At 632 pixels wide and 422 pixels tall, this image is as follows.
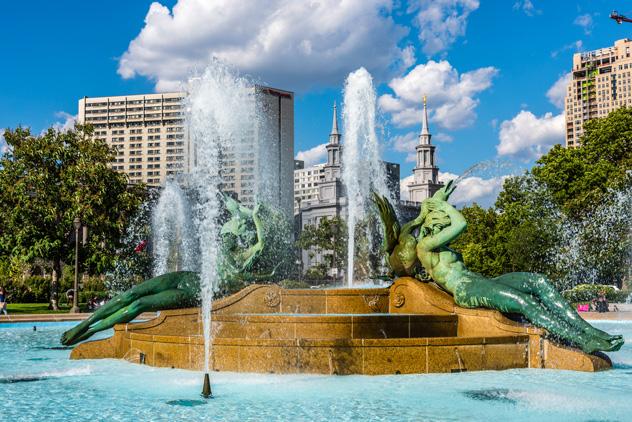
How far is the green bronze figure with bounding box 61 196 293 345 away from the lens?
1465cm

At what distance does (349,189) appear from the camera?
88.5ft

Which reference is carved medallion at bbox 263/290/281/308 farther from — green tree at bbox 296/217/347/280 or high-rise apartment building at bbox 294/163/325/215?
high-rise apartment building at bbox 294/163/325/215

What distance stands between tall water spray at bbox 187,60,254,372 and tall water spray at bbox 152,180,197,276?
285 cm

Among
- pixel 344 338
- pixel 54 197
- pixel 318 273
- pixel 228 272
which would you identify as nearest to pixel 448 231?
pixel 344 338

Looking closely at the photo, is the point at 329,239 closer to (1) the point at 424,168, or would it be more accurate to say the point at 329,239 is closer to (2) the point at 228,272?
(2) the point at 228,272

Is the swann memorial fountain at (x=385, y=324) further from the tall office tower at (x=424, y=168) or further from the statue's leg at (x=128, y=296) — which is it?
the tall office tower at (x=424, y=168)

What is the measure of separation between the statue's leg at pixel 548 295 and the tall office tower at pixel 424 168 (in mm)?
116539

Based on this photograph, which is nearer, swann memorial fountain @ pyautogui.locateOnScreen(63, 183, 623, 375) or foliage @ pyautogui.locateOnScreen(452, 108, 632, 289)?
swann memorial fountain @ pyautogui.locateOnScreen(63, 183, 623, 375)

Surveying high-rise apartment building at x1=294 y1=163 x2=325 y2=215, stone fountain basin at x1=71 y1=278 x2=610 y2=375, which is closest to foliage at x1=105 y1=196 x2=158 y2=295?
stone fountain basin at x1=71 y1=278 x2=610 y2=375

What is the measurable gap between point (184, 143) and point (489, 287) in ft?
127

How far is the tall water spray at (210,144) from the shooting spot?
14.4 metres

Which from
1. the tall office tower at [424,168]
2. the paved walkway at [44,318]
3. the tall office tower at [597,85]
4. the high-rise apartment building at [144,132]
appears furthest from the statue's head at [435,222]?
the tall office tower at [597,85]

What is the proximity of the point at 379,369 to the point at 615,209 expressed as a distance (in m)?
32.1

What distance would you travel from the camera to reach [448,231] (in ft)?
47.7
